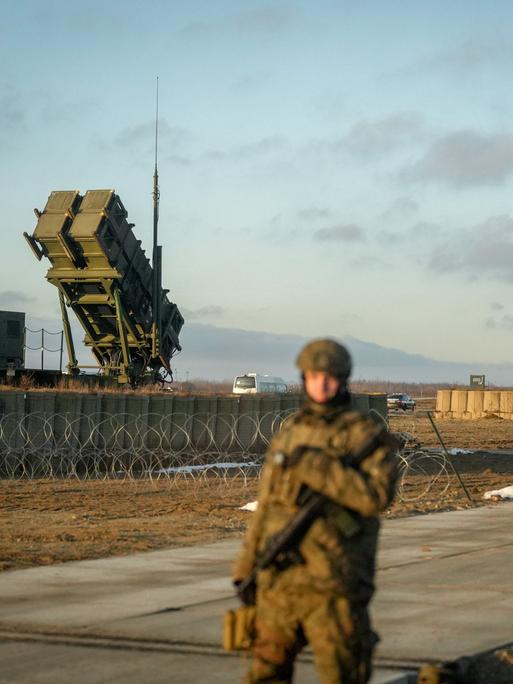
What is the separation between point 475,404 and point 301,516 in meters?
57.3

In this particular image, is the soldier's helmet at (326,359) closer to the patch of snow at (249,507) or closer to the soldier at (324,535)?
the soldier at (324,535)

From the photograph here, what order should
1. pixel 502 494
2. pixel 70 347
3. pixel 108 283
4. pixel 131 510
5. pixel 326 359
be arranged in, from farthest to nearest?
pixel 70 347, pixel 108 283, pixel 502 494, pixel 131 510, pixel 326 359

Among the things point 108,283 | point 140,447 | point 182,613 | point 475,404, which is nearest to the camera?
point 182,613

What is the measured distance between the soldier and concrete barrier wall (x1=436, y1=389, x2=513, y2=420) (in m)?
55.6

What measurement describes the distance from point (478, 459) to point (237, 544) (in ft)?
63.2

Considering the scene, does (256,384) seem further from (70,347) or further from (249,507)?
(249,507)

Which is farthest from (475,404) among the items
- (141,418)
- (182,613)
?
(182,613)

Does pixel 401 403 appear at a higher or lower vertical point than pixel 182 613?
higher

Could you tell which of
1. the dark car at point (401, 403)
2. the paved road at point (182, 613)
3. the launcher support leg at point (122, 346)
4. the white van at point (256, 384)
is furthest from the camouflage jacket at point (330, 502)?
the dark car at point (401, 403)

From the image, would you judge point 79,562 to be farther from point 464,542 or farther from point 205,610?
point 464,542

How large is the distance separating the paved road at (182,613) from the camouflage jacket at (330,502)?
2258mm

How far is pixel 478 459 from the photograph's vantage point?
32.0 meters

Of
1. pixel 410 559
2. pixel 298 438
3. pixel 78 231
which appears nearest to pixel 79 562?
pixel 410 559

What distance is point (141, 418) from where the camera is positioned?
87.6ft
